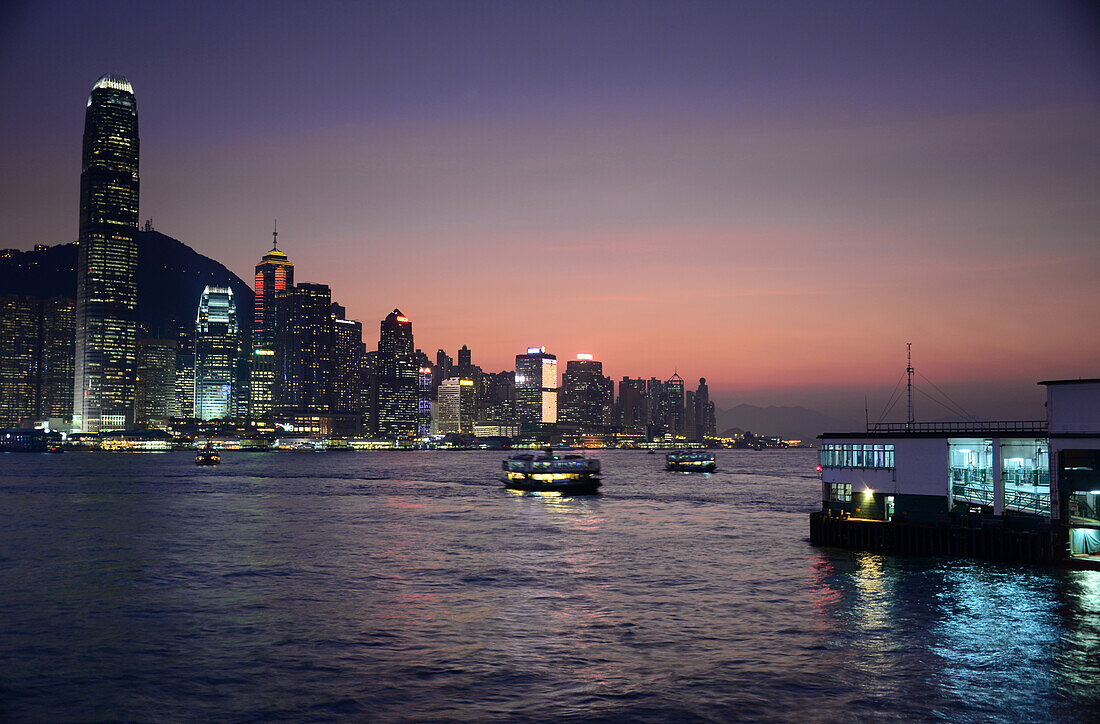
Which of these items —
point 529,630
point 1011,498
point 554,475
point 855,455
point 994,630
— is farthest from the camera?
point 554,475

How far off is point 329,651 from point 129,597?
21.7m

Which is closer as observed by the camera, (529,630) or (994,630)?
(994,630)

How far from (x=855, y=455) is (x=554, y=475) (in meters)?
98.2

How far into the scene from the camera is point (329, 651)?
41.6 metres

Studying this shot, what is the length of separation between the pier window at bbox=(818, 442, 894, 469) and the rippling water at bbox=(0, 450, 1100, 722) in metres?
7.48

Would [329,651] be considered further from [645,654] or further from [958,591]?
[958,591]

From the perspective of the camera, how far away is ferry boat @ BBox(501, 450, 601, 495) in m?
158

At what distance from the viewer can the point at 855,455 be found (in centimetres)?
7188

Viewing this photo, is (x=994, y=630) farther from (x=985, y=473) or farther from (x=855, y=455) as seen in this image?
(x=985, y=473)

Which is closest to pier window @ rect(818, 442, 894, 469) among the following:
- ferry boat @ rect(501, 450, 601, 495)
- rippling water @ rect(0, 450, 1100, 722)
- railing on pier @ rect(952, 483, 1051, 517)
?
railing on pier @ rect(952, 483, 1051, 517)

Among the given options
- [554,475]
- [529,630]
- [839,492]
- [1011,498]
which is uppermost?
[1011,498]

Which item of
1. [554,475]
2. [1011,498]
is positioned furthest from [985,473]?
[554,475]

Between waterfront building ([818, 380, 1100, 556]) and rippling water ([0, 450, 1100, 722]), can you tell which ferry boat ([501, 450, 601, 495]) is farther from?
waterfront building ([818, 380, 1100, 556])

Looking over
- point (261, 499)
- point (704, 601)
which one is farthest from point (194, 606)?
point (261, 499)
